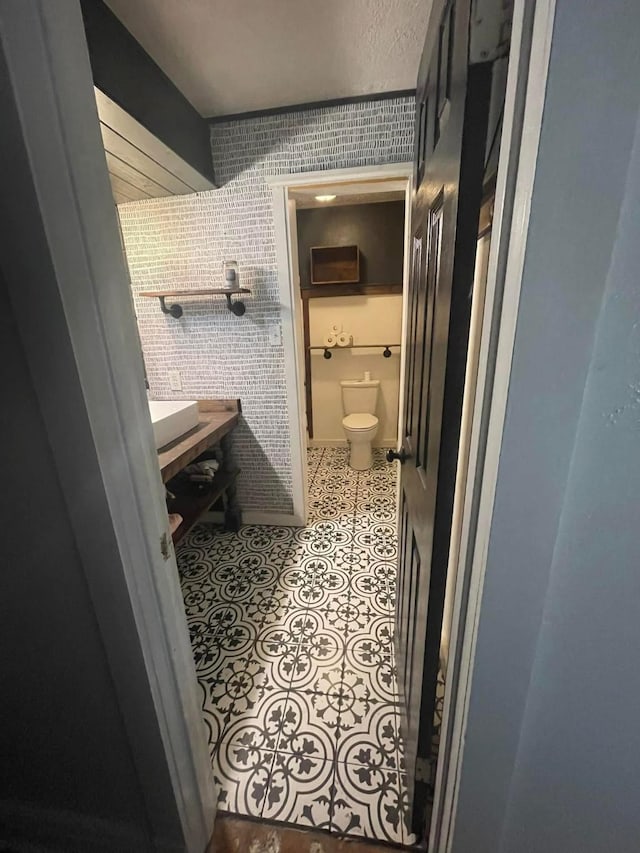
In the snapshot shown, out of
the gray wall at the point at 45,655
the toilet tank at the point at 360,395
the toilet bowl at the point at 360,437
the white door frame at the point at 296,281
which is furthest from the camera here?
the toilet tank at the point at 360,395

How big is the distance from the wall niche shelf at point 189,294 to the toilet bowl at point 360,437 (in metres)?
1.47

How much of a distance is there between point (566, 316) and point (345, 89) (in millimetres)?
1773

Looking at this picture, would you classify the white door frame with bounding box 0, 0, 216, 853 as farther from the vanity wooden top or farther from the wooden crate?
the wooden crate

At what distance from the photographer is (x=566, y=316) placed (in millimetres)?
388

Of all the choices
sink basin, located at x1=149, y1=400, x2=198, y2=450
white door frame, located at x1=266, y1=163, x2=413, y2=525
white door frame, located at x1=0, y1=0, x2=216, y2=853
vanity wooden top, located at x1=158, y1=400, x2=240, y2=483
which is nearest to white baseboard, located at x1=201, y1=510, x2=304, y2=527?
white door frame, located at x1=266, y1=163, x2=413, y2=525

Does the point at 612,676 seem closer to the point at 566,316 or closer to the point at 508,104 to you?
the point at 566,316

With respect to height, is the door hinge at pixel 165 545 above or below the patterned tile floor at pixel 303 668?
above

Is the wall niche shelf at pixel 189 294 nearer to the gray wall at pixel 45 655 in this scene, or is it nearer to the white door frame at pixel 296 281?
the white door frame at pixel 296 281

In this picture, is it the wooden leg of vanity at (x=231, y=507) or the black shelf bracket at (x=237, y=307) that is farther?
the wooden leg of vanity at (x=231, y=507)

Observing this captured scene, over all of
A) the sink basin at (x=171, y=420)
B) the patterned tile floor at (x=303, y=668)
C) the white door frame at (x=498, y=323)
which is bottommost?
the patterned tile floor at (x=303, y=668)

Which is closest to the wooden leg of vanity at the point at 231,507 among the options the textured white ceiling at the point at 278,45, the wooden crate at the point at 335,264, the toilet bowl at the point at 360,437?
the toilet bowl at the point at 360,437

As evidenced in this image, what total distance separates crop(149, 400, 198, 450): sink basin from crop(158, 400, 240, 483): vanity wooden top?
32 millimetres

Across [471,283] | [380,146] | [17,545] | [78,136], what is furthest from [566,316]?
[380,146]

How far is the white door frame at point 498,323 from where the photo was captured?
0.36m
